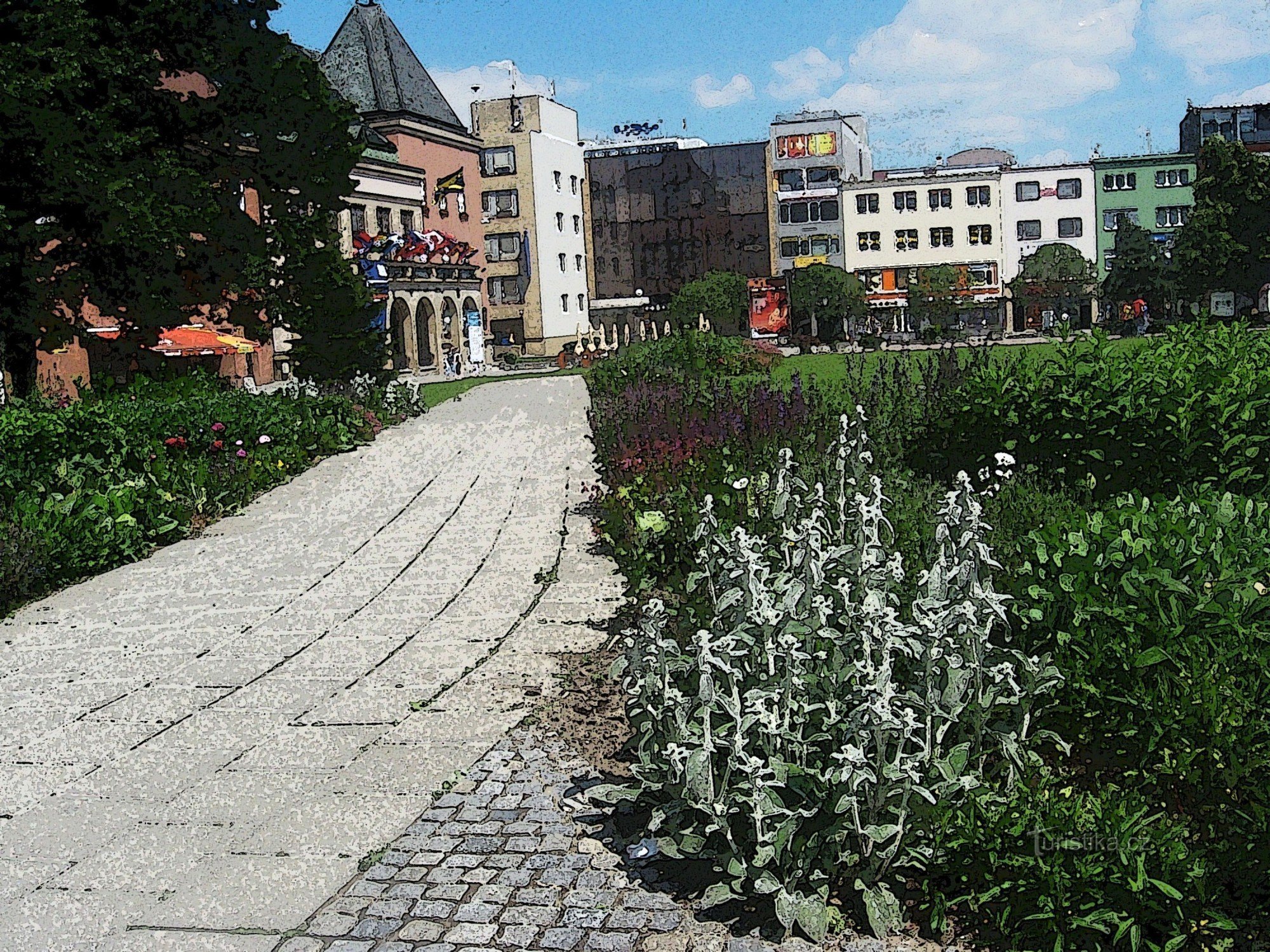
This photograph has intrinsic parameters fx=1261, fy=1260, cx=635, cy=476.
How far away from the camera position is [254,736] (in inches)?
243

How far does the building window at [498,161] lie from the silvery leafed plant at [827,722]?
234 feet

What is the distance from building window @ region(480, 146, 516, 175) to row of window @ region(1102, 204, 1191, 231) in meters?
37.6

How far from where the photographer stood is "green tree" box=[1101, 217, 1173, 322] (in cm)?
7000

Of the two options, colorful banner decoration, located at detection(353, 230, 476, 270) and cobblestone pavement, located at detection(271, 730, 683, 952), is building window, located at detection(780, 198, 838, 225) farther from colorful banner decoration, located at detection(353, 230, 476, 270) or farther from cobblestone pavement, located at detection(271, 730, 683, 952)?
cobblestone pavement, located at detection(271, 730, 683, 952)

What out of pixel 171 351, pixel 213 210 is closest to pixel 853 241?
pixel 171 351

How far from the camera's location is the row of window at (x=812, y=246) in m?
82.4

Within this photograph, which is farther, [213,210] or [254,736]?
[213,210]

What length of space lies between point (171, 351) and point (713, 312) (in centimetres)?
5011

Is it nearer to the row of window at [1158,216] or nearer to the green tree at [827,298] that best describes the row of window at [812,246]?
the green tree at [827,298]

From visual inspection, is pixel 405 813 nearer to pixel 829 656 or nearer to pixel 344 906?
pixel 344 906

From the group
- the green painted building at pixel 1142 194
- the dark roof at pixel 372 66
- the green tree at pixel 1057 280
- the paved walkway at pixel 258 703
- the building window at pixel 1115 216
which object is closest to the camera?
the paved walkway at pixel 258 703

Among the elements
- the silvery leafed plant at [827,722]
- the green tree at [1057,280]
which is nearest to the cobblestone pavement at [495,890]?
the silvery leafed plant at [827,722]

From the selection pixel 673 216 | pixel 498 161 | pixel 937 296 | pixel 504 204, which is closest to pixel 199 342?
pixel 504 204

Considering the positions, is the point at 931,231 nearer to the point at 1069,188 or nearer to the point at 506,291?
the point at 1069,188
